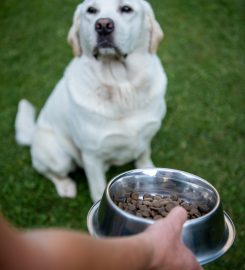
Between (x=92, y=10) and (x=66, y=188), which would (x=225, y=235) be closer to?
(x=92, y=10)

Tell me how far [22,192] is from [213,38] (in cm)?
277

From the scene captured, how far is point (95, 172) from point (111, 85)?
575 mm

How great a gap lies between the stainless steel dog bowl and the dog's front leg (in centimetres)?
83

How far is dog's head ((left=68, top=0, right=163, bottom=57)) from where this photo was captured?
2305mm

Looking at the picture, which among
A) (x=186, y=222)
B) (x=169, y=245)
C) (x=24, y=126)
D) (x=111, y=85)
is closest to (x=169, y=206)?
(x=186, y=222)

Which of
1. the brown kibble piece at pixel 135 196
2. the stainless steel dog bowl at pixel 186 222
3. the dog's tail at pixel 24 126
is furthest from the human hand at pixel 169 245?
the dog's tail at pixel 24 126

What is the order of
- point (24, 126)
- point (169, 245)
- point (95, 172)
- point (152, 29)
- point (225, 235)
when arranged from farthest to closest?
point (24, 126)
point (95, 172)
point (152, 29)
point (225, 235)
point (169, 245)

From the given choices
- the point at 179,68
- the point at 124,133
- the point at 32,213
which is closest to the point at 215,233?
the point at 124,133


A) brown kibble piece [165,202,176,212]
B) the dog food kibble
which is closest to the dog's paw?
the dog food kibble

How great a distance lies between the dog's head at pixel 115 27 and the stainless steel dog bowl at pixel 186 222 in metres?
0.79

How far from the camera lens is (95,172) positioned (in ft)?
9.01

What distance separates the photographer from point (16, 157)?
3.43m

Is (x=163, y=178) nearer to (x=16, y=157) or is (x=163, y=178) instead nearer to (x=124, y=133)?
(x=124, y=133)

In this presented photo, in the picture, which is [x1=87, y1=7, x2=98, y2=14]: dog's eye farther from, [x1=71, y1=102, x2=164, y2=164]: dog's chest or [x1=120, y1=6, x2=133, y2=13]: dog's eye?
[x1=71, y1=102, x2=164, y2=164]: dog's chest
